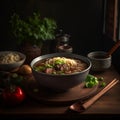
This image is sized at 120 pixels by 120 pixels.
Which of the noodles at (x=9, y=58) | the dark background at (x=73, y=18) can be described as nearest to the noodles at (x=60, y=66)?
the noodles at (x=9, y=58)

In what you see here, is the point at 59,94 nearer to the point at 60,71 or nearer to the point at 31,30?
the point at 60,71

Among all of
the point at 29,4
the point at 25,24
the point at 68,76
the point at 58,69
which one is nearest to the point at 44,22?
the point at 25,24

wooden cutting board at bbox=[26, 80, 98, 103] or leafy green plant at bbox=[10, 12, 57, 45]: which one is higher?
leafy green plant at bbox=[10, 12, 57, 45]

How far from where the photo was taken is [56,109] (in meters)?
1.25

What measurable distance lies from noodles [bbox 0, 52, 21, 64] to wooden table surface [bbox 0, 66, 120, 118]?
0.36m

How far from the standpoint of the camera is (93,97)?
1330 mm

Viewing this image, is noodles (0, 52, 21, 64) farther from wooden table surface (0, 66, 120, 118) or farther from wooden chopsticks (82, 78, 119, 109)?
wooden chopsticks (82, 78, 119, 109)

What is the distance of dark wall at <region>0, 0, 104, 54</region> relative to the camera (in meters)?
1.91

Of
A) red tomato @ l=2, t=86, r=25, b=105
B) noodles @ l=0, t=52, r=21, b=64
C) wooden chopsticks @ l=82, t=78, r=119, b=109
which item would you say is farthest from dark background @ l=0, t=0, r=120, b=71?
red tomato @ l=2, t=86, r=25, b=105

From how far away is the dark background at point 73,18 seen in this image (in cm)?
191

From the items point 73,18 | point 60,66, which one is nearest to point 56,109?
point 60,66

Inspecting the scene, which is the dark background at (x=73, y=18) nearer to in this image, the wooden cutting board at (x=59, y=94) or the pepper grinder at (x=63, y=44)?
the pepper grinder at (x=63, y=44)

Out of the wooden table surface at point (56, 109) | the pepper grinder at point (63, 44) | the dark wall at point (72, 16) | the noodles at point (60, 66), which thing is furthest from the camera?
the dark wall at point (72, 16)

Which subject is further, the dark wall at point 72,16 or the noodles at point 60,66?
the dark wall at point 72,16
